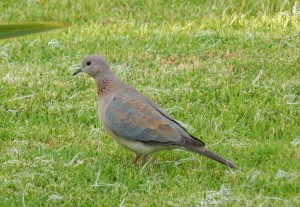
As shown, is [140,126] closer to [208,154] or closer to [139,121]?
[139,121]

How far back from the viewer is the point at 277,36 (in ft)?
32.3

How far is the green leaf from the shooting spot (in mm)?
4418

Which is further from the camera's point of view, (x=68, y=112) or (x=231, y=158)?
(x=68, y=112)

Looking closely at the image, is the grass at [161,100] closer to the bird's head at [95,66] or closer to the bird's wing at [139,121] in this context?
the bird's wing at [139,121]

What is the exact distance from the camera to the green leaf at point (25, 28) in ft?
14.5

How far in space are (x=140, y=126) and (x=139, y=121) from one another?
0.06m

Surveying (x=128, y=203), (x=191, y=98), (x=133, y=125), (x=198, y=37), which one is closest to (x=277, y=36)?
(x=198, y=37)

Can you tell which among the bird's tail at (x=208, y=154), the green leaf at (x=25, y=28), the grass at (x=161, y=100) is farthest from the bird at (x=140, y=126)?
the green leaf at (x=25, y=28)

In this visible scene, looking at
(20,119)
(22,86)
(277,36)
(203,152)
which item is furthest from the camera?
(277,36)

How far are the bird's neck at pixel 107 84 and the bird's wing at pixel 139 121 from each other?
0.16 meters

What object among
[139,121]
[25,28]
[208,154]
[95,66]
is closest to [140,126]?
[139,121]

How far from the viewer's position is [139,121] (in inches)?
265

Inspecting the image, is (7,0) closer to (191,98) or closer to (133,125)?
(191,98)

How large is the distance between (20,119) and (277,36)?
3.39 metres
